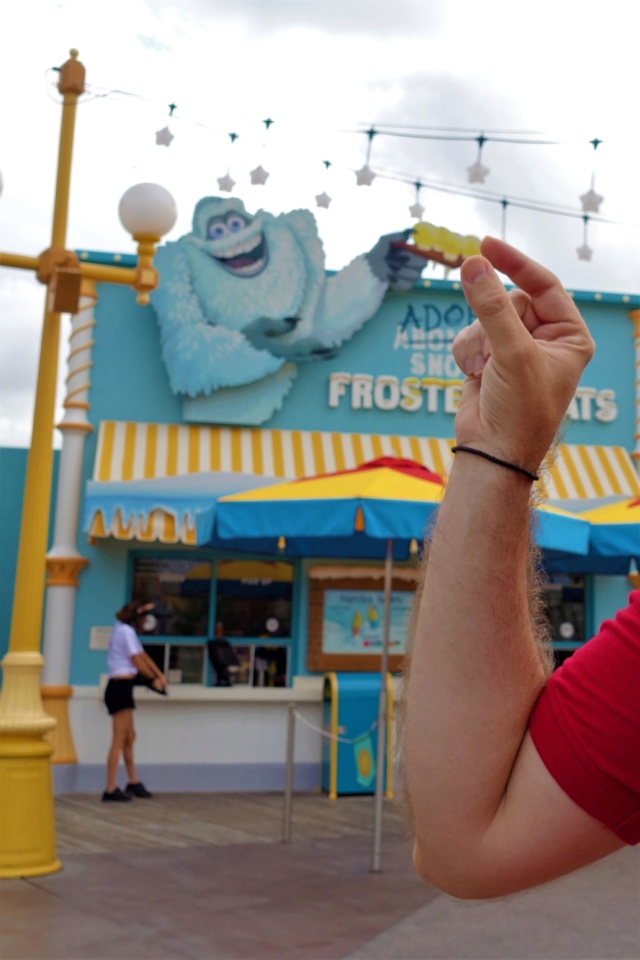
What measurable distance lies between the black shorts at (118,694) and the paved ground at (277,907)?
1284 millimetres

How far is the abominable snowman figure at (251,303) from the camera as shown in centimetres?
1068

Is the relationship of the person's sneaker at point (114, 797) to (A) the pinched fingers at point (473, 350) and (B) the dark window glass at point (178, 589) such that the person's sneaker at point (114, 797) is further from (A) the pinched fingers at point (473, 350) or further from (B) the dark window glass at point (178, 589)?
(A) the pinched fingers at point (473, 350)

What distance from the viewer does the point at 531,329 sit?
1.16 m

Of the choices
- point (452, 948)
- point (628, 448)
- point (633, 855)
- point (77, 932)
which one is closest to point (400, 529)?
point (452, 948)

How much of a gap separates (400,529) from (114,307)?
575 centimetres

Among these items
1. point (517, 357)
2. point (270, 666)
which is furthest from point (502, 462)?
point (270, 666)

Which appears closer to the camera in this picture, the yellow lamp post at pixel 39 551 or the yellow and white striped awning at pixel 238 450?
the yellow lamp post at pixel 39 551

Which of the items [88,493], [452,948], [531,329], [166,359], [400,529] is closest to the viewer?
[531,329]

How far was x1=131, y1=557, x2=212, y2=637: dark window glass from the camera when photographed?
1062 cm

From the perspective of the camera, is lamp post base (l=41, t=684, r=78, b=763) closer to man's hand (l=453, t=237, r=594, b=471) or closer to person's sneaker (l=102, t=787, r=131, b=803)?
person's sneaker (l=102, t=787, r=131, b=803)

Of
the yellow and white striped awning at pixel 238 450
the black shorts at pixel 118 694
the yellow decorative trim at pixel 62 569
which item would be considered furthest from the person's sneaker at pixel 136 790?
the yellow and white striped awning at pixel 238 450

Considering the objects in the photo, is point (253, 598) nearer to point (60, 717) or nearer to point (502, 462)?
point (60, 717)

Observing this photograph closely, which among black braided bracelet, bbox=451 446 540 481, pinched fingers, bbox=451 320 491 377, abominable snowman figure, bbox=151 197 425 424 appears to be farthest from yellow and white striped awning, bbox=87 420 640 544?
black braided bracelet, bbox=451 446 540 481

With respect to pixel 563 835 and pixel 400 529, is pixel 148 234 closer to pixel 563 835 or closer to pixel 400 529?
pixel 400 529
